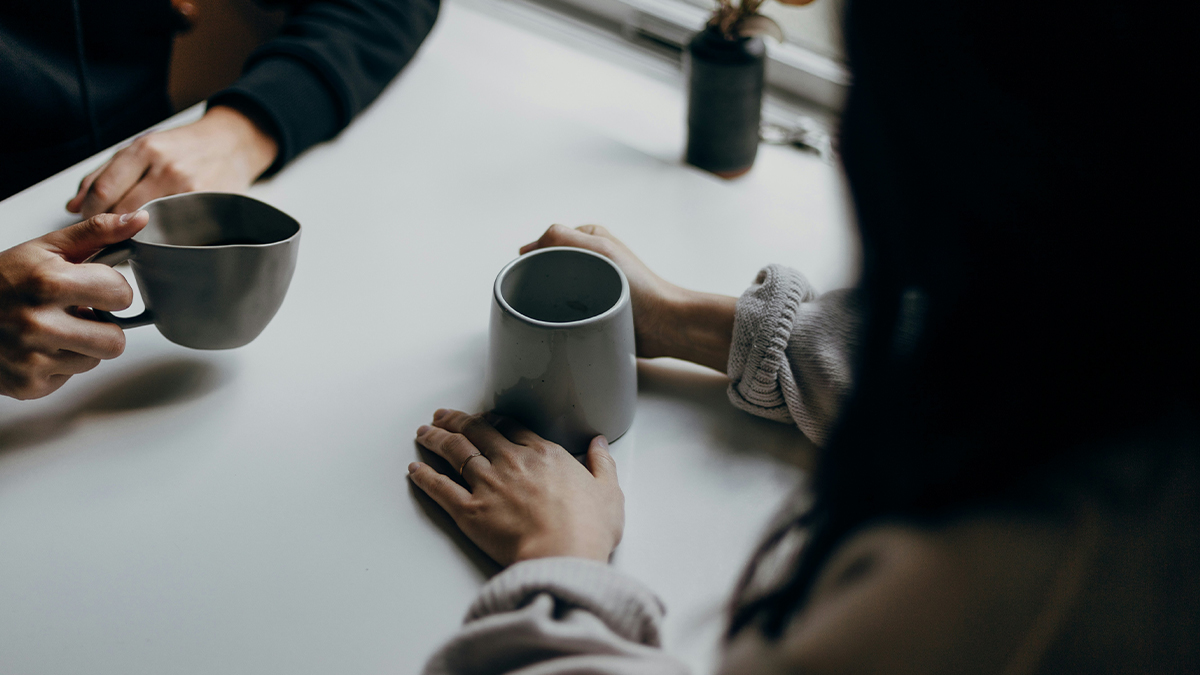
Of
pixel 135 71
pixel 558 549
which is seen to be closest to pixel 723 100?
pixel 558 549

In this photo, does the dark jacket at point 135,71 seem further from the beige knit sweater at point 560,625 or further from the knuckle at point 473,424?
the beige knit sweater at point 560,625

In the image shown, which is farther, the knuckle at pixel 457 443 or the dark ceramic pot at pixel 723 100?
the dark ceramic pot at pixel 723 100

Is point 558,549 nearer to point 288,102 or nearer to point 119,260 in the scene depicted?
point 119,260

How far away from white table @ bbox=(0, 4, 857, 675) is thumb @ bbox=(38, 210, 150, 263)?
0.31 ft

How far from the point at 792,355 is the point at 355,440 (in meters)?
0.32

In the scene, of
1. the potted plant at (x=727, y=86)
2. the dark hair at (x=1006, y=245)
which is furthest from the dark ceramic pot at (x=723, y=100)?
the dark hair at (x=1006, y=245)

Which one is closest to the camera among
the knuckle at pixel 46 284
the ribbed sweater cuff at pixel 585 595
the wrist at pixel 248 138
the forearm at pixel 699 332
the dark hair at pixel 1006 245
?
the dark hair at pixel 1006 245

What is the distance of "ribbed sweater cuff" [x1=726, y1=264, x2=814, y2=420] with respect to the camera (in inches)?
21.2

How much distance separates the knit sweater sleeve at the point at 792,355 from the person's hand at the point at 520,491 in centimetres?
12

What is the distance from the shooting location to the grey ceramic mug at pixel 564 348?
1.48ft

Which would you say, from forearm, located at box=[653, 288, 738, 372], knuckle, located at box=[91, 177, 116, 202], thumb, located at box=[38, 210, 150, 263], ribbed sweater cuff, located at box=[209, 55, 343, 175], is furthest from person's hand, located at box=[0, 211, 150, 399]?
forearm, located at box=[653, 288, 738, 372]

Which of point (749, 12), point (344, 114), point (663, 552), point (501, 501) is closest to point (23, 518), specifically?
point (501, 501)

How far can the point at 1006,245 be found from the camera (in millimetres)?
276

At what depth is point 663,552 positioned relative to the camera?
46 cm
